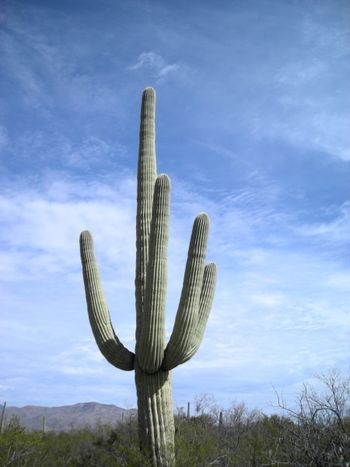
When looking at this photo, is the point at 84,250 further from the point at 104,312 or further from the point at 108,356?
the point at 108,356

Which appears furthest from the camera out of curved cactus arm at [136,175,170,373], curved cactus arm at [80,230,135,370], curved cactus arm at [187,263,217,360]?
curved cactus arm at [80,230,135,370]

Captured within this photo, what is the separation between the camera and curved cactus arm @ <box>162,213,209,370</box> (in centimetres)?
888

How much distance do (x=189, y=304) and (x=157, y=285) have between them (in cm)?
59

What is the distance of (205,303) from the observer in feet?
32.4

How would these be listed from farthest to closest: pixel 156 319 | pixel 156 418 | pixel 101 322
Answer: pixel 101 322 < pixel 156 418 < pixel 156 319

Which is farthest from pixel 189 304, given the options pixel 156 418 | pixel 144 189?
pixel 144 189

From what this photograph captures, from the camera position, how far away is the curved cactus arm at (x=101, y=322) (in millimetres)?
9648

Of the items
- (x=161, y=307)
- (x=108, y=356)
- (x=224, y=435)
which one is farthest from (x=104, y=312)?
(x=224, y=435)

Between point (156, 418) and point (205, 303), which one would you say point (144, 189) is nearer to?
point (205, 303)

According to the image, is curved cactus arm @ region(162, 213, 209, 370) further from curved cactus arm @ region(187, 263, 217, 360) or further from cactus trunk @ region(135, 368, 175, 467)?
cactus trunk @ region(135, 368, 175, 467)

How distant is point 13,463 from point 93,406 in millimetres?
96179

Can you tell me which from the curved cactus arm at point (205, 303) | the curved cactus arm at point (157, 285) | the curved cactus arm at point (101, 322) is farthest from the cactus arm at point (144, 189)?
the curved cactus arm at point (205, 303)

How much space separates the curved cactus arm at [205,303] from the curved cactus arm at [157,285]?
2.13ft

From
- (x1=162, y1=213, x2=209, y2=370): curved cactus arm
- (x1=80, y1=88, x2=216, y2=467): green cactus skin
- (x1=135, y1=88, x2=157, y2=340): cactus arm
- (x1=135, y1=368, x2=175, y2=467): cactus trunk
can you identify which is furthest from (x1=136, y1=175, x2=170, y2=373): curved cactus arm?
(x1=135, y1=88, x2=157, y2=340): cactus arm
